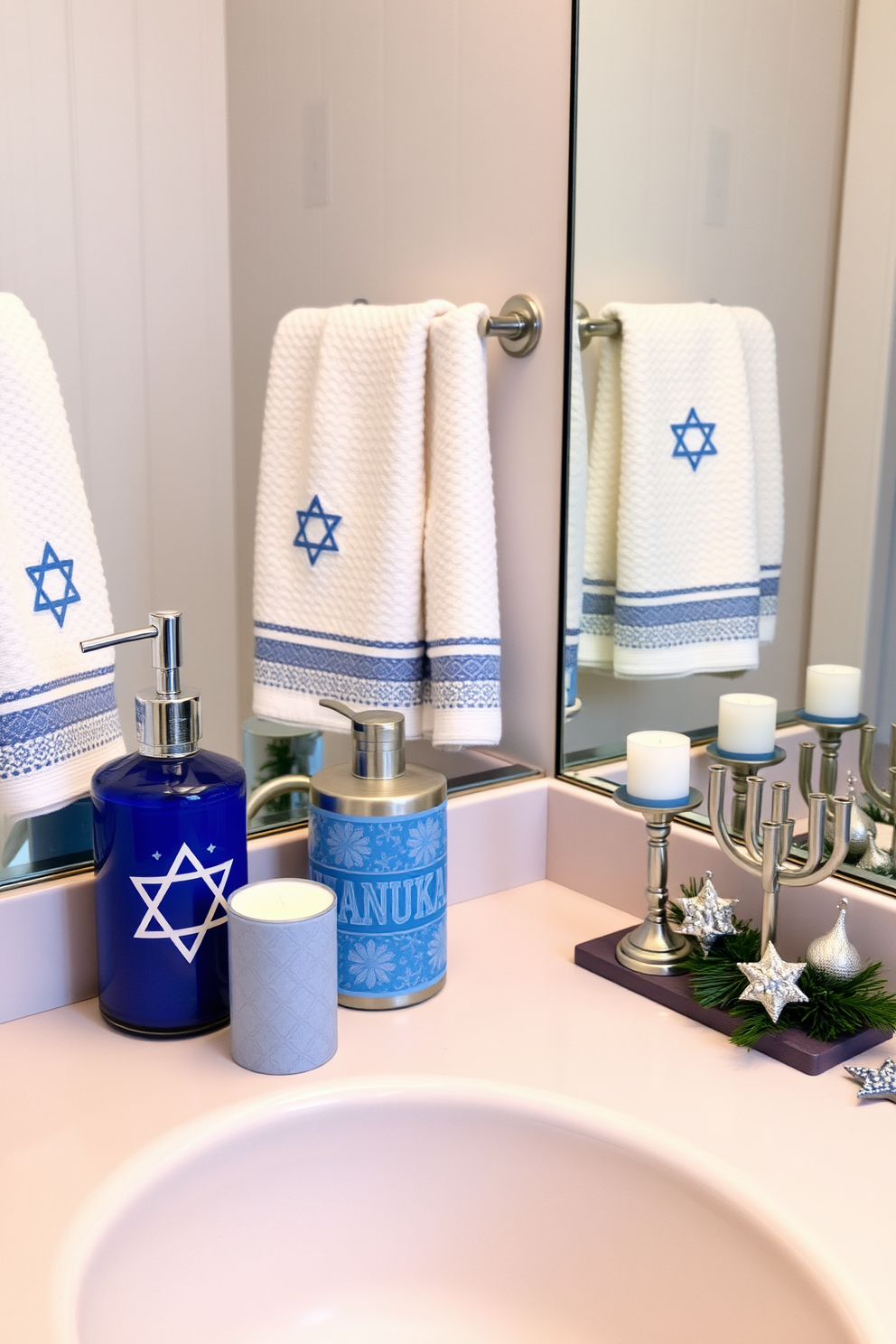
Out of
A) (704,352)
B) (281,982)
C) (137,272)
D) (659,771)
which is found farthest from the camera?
(137,272)

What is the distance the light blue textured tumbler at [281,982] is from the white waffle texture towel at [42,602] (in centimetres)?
18

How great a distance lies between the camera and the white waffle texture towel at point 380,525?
93 centimetres

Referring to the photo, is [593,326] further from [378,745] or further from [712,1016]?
[712,1016]

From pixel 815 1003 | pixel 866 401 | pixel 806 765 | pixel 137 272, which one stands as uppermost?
pixel 137 272

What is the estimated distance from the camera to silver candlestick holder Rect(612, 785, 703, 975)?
78 cm

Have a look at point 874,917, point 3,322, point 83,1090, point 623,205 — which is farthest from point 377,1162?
point 623,205

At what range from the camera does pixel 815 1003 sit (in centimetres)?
70

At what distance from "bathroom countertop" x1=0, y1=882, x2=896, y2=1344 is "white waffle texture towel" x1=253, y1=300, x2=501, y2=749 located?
24 centimetres

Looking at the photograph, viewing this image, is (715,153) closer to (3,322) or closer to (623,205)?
(623,205)

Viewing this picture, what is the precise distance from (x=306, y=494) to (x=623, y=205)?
1.12ft

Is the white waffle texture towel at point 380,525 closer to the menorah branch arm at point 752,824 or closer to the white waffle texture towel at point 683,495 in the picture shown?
the white waffle texture towel at point 683,495

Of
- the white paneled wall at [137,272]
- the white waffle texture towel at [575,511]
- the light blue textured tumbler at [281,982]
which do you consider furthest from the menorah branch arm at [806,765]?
the white paneled wall at [137,272]

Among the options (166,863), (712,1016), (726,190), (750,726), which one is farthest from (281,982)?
(726,190)

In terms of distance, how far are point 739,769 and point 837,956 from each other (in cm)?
17
